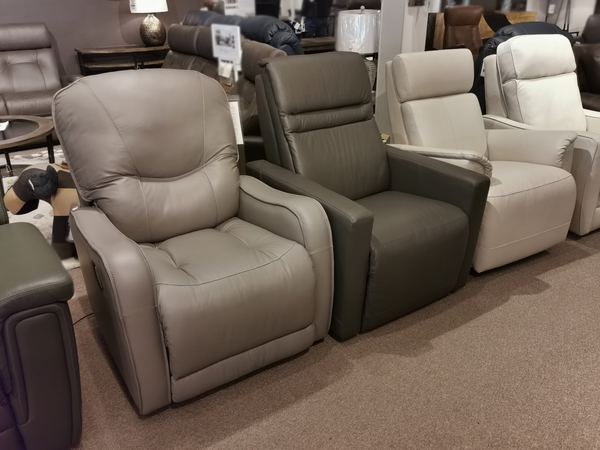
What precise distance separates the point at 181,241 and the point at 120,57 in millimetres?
1429

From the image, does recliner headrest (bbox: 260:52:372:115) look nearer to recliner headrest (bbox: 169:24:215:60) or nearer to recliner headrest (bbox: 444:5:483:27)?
recliner headrest (bbox: 169:24:215:60)

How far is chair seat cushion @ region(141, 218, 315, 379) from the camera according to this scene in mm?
1466

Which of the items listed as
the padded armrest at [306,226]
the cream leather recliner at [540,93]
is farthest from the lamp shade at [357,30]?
the padded armrest at [306,226]

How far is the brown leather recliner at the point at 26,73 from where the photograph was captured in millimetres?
2932

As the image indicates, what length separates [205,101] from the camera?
1.95m

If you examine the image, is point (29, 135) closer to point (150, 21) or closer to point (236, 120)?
point (150, 21)

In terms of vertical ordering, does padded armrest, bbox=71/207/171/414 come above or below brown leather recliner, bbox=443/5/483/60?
below

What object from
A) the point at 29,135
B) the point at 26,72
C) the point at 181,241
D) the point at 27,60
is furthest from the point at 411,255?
the point at 26,72

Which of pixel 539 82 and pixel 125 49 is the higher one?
pixel 125 49

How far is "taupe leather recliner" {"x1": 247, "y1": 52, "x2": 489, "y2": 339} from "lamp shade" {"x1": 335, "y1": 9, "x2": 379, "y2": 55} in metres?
0.62

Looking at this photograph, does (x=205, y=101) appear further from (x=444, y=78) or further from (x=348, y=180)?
(x=444, y=78)

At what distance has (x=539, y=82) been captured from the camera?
3020 millimetres

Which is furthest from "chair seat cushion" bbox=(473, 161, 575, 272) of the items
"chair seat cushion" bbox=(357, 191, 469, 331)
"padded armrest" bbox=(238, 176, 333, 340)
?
"padded armrest" bbox=(238, 176, 333, 340)

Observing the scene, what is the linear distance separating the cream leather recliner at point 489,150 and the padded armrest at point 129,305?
5.00 feet
